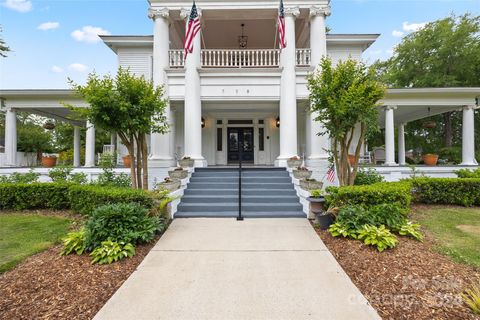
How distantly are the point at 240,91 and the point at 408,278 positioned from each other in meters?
8.39

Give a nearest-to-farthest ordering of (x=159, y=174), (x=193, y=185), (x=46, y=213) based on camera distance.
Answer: (x=46, y=213), (x=193, y=185), (x=159, y=174)

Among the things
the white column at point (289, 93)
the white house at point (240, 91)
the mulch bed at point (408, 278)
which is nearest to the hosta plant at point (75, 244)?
the mulch bed at point (408, 278)

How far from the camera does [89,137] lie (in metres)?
11.6

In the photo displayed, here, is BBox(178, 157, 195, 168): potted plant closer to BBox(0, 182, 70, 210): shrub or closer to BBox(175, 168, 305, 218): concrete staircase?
BBox(175, 168, 305, 218): concrete staircase

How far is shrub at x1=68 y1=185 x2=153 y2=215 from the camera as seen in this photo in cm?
531

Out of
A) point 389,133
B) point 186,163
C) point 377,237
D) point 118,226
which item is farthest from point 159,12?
point 389,133

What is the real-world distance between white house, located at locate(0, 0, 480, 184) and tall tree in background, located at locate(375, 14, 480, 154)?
340 inches

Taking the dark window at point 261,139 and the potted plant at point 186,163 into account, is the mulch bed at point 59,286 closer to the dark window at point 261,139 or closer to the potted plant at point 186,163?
the potted plant at point 186,163

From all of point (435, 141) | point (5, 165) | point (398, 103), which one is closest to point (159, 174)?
point (5, 165)

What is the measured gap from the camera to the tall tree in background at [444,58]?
18.7 metres

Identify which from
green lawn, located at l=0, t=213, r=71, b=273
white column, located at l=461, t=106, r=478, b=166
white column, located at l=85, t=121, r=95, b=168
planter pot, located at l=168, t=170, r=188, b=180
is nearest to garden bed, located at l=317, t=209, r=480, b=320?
planter pot, located at l=168, t=170, r=188, b=180

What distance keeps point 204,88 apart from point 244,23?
3.93 m

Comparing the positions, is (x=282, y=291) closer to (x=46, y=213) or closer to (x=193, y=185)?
(x=193, y=185)

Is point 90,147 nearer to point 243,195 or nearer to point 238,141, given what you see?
point 238,141
